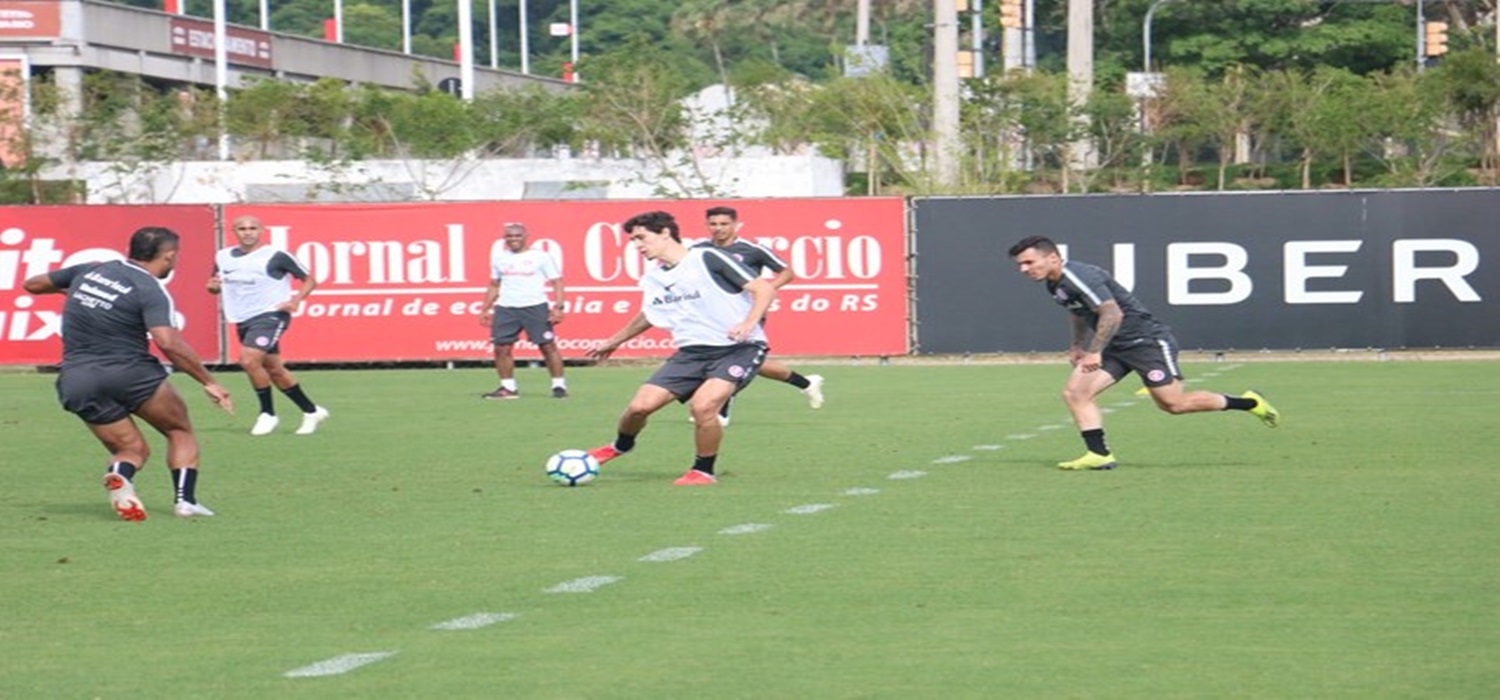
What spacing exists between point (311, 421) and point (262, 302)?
42.1 inches

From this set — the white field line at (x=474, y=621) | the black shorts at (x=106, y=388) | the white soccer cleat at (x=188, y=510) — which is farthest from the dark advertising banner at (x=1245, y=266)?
the white field line at (x=474, y=621)

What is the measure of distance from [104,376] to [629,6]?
101 metres

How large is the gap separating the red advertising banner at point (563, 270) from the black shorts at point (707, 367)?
14606 millimetres

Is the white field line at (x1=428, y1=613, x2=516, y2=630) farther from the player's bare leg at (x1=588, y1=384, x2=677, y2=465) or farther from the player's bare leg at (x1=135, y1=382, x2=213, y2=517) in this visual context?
the player's bare leg at (x1=588, y1=384, x2=677, y2=465)

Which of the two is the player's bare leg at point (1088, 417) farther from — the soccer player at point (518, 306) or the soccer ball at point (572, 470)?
the soccer player at point (518, 306)

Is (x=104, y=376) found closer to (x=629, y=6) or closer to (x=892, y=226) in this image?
(x=892, y=226)

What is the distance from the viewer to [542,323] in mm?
24359

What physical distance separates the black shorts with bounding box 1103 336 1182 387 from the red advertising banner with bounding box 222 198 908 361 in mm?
13484

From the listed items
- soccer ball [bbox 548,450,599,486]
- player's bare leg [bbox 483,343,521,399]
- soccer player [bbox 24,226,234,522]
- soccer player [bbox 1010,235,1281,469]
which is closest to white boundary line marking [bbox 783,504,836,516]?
soccer ball [bbox 548,450,599,486]

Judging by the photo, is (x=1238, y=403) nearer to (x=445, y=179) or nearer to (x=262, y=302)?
(x=262, y=302)

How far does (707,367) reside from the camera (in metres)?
14.6

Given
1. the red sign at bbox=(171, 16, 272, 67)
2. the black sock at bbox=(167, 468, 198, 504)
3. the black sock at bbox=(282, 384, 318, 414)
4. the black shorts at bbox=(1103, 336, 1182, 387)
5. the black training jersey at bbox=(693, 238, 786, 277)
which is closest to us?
the black sock at bbox=(167, 468, 198, 504)

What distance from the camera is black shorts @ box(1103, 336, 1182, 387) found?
15.8 m

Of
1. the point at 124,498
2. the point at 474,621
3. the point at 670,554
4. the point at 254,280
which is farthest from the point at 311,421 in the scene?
the point at 474,621
